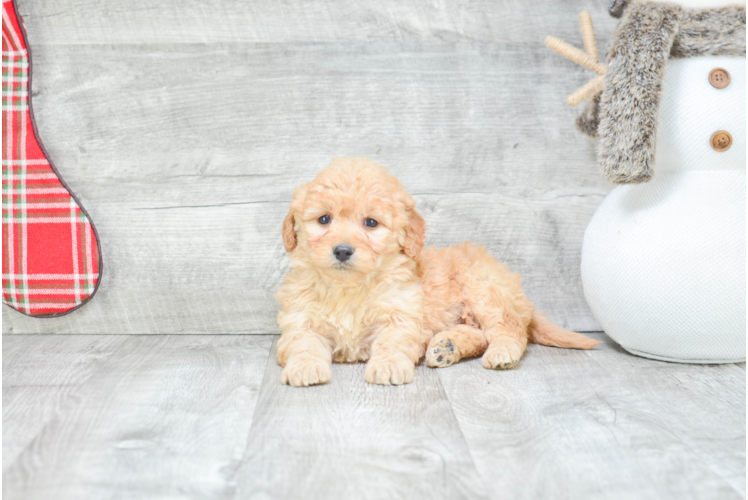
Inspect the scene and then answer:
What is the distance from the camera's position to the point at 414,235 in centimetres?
188

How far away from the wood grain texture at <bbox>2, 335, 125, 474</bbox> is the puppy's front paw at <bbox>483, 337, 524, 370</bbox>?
1.13m

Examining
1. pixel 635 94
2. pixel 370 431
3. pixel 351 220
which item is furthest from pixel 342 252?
pixel 635 94

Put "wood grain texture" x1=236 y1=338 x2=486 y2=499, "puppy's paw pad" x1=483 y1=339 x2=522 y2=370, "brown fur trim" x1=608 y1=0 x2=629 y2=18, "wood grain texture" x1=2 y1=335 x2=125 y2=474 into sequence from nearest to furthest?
"wood grain texture" x1=236 y1=338 x2=486 y2=499 < "wood grain texture" x1=2 y1=335 x2=125 y2=474 < "puppy's paw pad" x1=483 y1=339 x2=522 y2=370 < "brown fur trim" x1=608 y1=0 x2=629 y2=18

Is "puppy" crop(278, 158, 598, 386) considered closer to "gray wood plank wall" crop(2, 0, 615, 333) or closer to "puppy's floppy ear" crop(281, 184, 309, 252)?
"puppy's floppy ear" crop(281, 184, 309, 252)

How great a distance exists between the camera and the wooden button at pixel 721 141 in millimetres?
1716

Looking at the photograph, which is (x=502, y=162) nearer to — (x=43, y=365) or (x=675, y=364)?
(x=675, y=364)

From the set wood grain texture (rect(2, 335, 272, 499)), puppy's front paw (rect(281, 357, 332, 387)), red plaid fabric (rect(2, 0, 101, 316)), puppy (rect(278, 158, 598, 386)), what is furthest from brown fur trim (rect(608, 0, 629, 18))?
red plaid fabric (rect(2, 0, 101, 316))

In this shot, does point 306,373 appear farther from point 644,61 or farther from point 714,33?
point 714,33

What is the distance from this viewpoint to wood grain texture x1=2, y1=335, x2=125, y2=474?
1372 millimetres

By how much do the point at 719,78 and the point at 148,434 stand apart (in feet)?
5.69

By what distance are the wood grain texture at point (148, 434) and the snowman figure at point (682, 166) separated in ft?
3.80

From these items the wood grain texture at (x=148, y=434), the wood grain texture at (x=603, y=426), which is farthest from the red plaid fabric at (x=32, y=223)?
the wood grain texture at (x=603, y=426)

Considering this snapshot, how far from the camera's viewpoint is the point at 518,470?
1.17 metres

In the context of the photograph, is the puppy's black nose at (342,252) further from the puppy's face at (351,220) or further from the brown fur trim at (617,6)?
the brown fur trim at (617,6)
